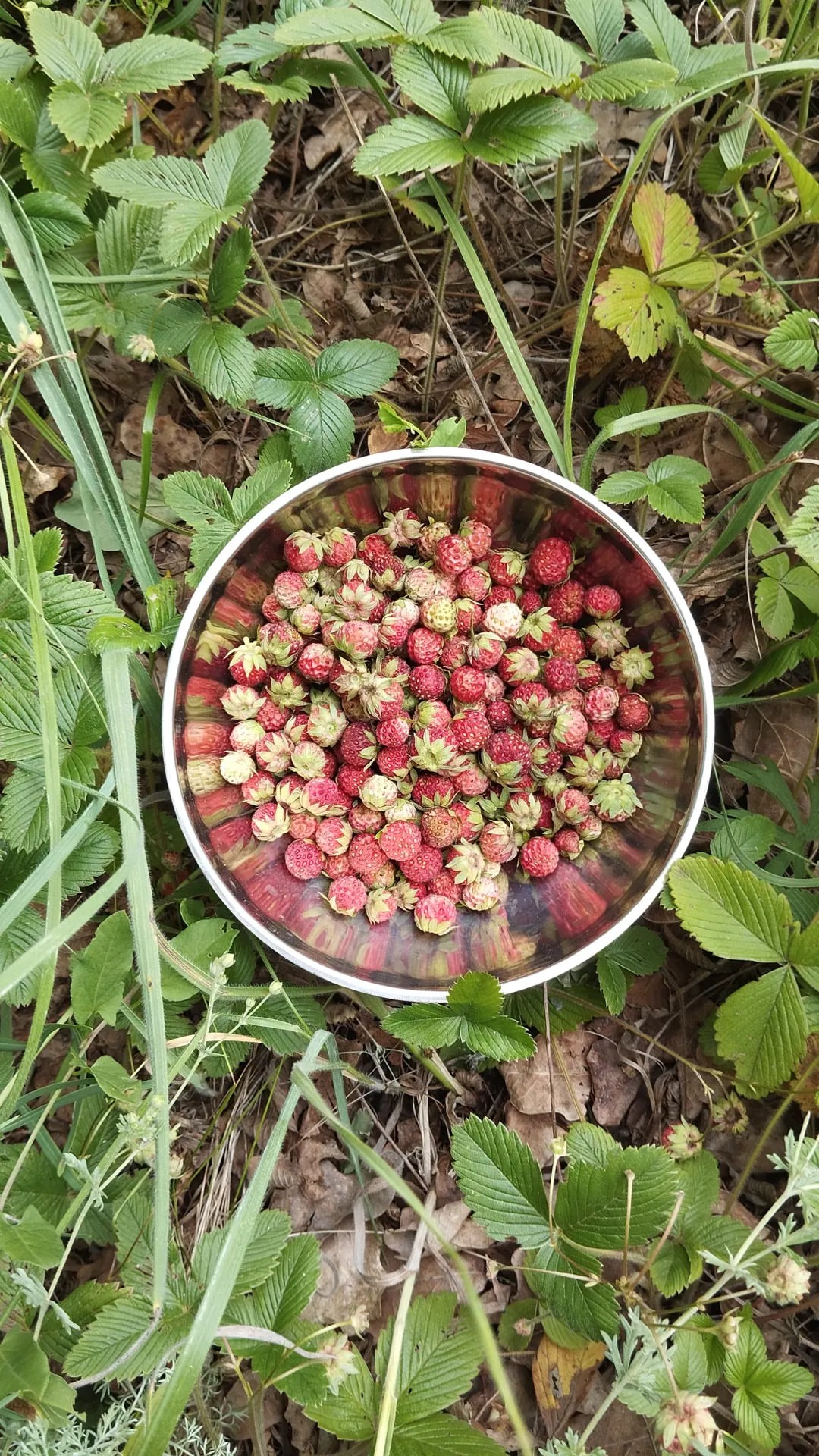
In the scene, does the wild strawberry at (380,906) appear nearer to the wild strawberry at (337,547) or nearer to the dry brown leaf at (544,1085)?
the dry brown leaf at (544,1085)

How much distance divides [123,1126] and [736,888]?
2.23ft

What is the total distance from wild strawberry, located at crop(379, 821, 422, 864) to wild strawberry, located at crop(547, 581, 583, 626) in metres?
0.33

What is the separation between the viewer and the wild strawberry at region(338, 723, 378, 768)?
1.13m

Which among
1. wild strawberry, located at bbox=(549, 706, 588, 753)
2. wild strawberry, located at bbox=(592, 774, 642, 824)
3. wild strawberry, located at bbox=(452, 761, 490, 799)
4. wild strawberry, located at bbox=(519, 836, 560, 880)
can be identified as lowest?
wild strawberry, located at bbox=(519, 836, 560, 880)

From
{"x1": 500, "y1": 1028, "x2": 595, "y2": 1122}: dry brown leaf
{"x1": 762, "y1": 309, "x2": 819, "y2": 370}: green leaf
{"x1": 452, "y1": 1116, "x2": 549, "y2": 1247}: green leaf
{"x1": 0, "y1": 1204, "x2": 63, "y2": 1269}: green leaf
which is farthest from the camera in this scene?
{"x1": 500, "y1": 1028, "x2": 595, "y2": 1122}: dry brown leaf

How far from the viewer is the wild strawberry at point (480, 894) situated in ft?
3.69

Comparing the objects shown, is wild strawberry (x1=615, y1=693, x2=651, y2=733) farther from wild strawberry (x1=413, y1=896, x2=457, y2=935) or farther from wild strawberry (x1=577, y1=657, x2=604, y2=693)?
wild strawberry (x1=413, y1=896, x2=457, y2=935)

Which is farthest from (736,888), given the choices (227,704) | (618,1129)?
(227,704)

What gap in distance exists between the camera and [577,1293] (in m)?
0.98

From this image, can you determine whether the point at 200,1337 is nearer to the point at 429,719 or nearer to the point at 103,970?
the point at 103,970

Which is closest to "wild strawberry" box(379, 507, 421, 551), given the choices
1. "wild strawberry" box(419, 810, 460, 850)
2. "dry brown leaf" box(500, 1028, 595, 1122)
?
"wild strawberry" box(419, 810, 460, 850)

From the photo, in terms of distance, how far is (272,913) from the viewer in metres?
1.10

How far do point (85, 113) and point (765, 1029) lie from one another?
50.0 inches

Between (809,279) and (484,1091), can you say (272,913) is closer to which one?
(484,1091)
